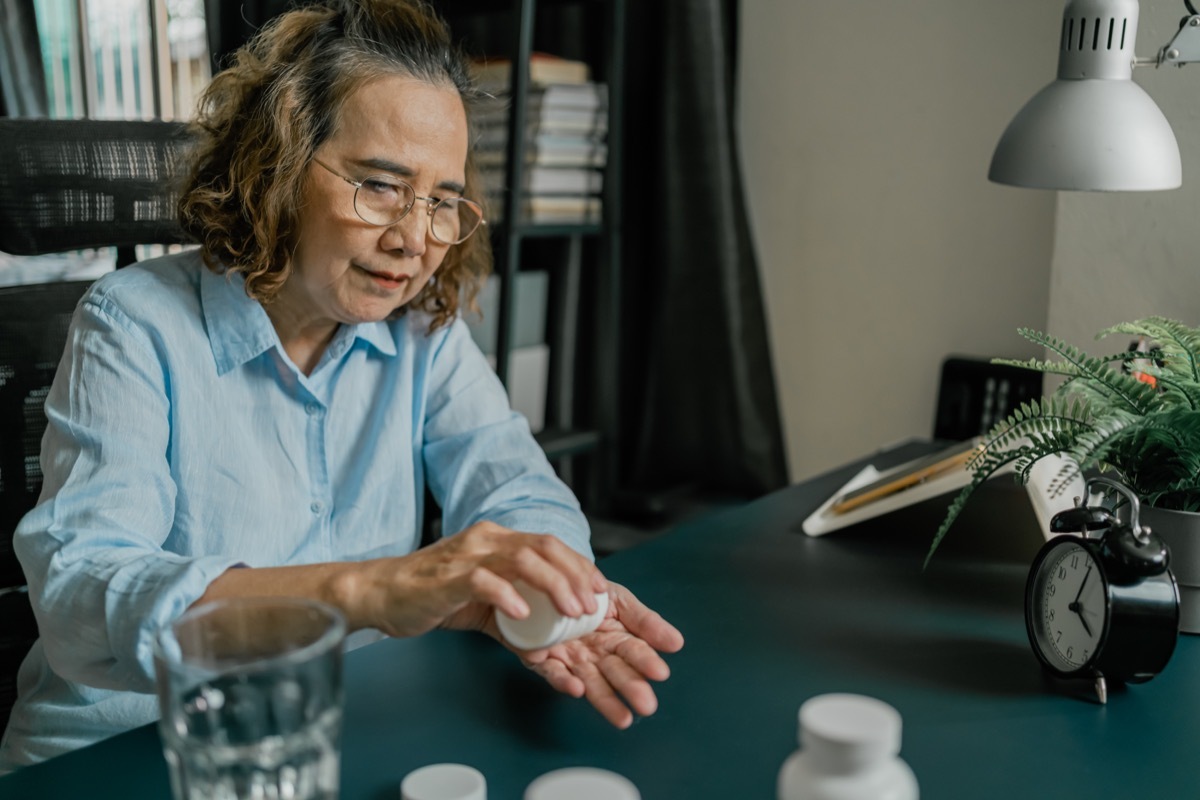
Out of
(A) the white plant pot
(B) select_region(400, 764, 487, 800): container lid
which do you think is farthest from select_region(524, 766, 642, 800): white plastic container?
(A) the white plant pot

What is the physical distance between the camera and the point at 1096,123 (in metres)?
1.11

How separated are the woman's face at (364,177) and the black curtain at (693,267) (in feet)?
3.97

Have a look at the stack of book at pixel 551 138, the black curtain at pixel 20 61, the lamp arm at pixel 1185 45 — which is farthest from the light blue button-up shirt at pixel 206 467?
the black curtain at pixel 20 61

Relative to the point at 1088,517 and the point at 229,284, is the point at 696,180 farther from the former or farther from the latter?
the point at 1088,517

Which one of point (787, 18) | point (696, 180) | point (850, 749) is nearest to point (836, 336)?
point (696, 180)

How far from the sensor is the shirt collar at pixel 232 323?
3.74 ft

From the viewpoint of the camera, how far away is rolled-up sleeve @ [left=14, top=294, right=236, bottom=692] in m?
0.84

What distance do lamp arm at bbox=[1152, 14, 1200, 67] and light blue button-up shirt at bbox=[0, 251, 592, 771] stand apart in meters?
0.82

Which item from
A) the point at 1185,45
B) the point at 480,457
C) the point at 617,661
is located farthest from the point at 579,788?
the point at 1185,45

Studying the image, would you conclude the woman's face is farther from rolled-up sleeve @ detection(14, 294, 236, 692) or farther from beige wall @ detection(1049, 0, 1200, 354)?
beige wall @ detection(1049, 0, 1200, 354)

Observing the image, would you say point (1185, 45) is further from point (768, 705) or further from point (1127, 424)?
point (768, 705)

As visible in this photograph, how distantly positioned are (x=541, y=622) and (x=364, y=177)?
56cm

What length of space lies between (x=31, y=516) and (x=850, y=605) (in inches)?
28.6

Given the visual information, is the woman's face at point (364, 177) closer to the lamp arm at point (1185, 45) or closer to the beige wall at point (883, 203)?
the lamp arm at point (1185, 45)
